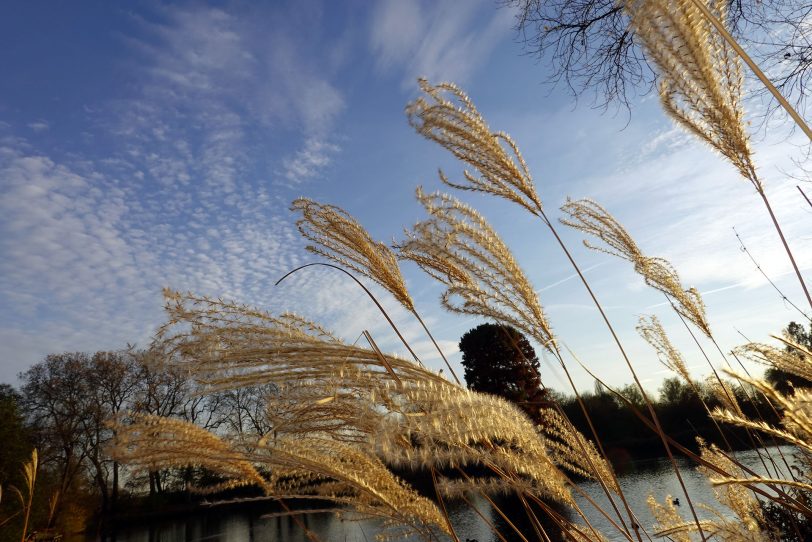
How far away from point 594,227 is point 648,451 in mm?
37616

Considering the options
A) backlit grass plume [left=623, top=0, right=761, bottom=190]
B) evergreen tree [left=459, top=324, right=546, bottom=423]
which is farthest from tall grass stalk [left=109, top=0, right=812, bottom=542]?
evergreen tree [left=459, top=324, right=546, bottom=423]

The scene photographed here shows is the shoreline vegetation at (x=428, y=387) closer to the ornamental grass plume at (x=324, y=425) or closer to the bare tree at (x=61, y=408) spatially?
the ornamental grass plume at (x=324, y=425)

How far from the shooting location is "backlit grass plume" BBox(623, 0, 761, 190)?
115cm

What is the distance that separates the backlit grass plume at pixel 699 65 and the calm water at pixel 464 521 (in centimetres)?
1185

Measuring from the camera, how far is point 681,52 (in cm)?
118

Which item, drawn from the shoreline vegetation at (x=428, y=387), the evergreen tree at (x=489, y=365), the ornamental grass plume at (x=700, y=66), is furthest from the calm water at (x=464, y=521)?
the ornamental grass plume at (x=700, y=66)

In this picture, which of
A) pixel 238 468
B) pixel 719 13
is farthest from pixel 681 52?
pixel 238 468

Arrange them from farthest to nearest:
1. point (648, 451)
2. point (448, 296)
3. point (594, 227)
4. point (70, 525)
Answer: point (648, 451)
point (70, 525)
point (594, 227)
point (448, 296)

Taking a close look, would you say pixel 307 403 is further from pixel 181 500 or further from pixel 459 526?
pixel 181 500

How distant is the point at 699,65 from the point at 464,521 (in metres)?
20.6

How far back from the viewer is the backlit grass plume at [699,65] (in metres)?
1.15

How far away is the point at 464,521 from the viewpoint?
61.7 ft

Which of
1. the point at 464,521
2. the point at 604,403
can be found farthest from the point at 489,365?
the point at 464,521

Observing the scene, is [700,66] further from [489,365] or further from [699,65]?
[489,365]
